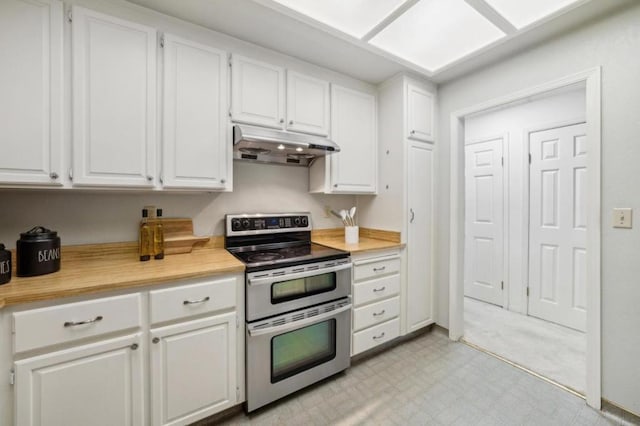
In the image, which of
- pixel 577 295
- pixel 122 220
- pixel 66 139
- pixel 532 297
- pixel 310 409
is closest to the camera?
pixel 66 139

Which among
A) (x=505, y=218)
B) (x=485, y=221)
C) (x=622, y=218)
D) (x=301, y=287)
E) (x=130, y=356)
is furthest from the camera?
(x=485, y=221)

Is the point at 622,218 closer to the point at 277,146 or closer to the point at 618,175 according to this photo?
the point at 618,175

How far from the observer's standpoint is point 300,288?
1806 millimetres

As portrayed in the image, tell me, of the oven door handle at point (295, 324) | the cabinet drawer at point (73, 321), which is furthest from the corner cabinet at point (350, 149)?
the cabinet drawer at point (73, 321)

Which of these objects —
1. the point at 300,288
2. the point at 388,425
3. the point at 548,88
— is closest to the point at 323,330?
the point at 300,288

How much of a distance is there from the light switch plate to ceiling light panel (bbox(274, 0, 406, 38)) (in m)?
1.83

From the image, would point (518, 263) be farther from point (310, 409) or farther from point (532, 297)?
point (310, 409)

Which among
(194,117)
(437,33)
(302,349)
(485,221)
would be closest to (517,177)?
(485,221)

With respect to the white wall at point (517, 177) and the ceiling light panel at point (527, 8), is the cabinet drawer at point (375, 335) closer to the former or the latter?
the white wall at point (517, 177)

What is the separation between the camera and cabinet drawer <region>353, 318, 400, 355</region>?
211 centimetres

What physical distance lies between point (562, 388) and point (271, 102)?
2926mm

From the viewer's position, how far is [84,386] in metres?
1.21

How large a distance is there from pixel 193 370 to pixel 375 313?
139 centimetres

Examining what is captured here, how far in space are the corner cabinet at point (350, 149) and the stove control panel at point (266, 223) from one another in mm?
326
